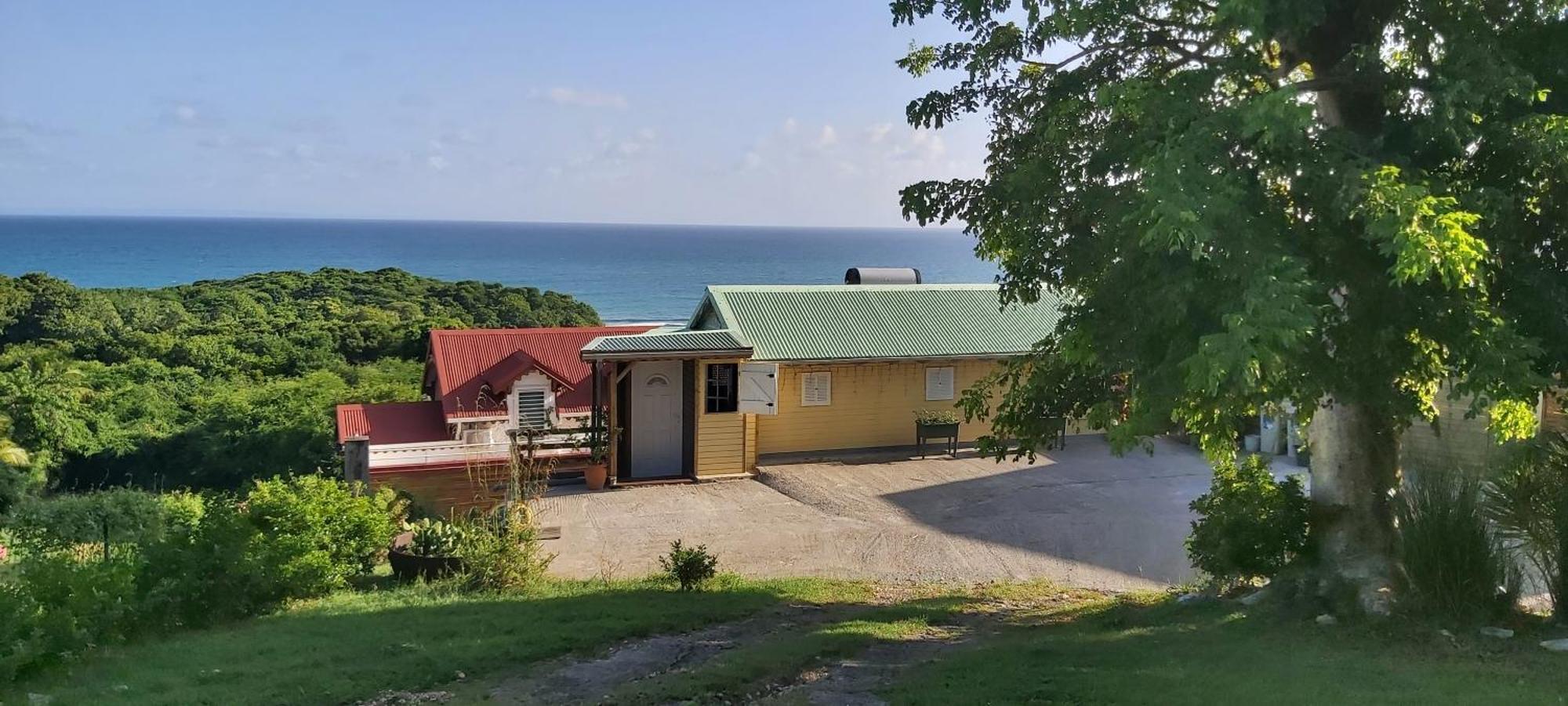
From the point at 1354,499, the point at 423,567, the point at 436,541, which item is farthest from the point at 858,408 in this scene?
the point at 1354,499

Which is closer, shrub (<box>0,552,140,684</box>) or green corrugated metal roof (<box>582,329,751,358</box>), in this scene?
shrub (<box>0,552,140,684</box>)

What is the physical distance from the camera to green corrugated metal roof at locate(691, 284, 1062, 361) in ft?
62.3

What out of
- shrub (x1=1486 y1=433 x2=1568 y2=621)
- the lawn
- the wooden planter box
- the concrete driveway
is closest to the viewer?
the lawn

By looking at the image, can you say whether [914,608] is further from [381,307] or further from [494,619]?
[381,307]

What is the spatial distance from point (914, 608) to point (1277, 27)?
6.13 m

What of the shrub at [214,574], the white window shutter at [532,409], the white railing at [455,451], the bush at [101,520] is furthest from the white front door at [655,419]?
the shrub at [214,574]

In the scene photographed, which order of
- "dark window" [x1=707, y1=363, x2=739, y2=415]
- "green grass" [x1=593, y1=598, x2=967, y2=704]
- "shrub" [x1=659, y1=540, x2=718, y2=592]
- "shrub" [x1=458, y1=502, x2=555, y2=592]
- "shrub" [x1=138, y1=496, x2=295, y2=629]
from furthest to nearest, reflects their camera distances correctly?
"dark window" [x1=707, y1=363, x2=739, y2=415]
"shrub" [x1=659, y1=540, x2=718, y2=592]
"shrub" [x1=458, y1=502, x2=555, y2=592]
"shrub" [x1=138, y1=496, x2=295, y2=629]
"green grass" [x1=593, y1=598, x2=967, y2=704]

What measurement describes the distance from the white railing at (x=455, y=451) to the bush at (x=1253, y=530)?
1055 centimetres

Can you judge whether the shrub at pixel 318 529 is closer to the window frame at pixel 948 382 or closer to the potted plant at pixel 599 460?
the potted plant at pixel 599 460

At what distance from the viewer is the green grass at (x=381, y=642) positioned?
641 centimetres

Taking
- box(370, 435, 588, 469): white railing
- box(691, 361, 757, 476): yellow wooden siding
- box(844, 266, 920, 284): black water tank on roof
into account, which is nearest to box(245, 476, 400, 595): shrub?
box(370, 435, 588, 469): white railing

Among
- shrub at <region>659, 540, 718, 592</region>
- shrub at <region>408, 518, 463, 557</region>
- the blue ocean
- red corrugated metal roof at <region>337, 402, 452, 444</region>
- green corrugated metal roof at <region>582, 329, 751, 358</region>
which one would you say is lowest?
shrub at <region>659, 540, 718, 592</region>

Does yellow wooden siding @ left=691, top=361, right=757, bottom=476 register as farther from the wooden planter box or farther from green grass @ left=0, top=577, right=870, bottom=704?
green grass @ left=0, top=577, right=870, bottom=704

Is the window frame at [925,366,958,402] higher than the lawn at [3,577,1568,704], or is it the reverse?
the window frame at [925,366,958,402]
